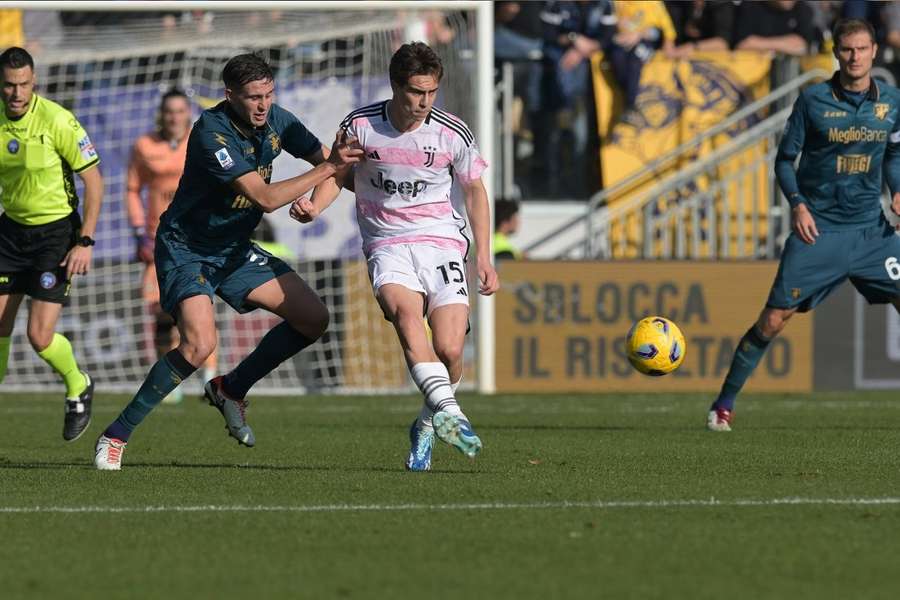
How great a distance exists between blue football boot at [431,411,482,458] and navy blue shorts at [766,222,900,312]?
12.2ft

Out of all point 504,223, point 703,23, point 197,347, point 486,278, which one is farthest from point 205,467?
point 703,23

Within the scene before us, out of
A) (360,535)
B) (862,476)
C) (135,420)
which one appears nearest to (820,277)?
(862,476)

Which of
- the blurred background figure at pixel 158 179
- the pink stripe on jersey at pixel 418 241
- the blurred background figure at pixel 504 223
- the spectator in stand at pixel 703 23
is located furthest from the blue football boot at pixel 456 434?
the spectator in stand at pixel 703 23

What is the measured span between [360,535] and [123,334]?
10485 mm

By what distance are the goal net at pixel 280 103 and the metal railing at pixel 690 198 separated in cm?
214

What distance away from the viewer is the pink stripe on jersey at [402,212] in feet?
27.5

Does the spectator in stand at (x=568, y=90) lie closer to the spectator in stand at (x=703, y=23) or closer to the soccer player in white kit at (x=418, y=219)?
the spectator in stand at (x=703, y=23)

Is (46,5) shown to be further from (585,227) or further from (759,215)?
(759,215)

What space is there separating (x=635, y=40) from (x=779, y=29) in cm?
167

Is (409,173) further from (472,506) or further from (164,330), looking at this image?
(164,330)

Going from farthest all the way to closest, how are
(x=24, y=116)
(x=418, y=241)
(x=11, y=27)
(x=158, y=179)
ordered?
(x=11, y=27)
(x=158, y=179)
(x=24, y=116)
(x=418, y=241)

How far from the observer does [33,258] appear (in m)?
10.2

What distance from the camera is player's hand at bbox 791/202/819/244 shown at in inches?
408

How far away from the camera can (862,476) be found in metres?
8.04
